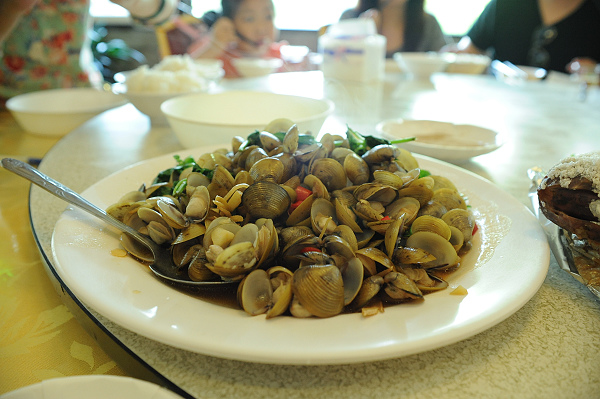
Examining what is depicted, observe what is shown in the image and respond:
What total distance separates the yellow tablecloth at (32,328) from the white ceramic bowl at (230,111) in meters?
0.47

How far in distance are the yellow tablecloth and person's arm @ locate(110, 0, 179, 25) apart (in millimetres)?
1632

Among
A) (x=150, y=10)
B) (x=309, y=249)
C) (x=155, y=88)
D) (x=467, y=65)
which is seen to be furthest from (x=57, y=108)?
(x=467, y=65)

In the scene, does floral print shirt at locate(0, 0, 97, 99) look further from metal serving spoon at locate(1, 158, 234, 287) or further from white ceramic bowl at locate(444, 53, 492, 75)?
white ceramic bowl at locate(444, 53, 492, 75)

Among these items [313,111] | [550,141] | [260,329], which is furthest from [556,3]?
[260,329]

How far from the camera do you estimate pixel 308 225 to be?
0.66 m

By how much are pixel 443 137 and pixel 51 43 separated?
2083mm

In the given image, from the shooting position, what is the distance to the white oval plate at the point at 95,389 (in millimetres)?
408

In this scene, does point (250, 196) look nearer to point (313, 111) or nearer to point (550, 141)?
point (313, 111)

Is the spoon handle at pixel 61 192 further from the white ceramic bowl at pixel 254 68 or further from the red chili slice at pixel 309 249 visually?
the white ceramic bowl at pixel 254 68

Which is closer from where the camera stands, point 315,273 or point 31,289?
point 315,273

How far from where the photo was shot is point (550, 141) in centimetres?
150

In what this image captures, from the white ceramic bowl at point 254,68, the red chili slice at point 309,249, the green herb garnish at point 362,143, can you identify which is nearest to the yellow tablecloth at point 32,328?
the red chili slice at point 309,249

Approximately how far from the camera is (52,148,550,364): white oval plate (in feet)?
1.36

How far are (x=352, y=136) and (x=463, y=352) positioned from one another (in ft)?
1.64
